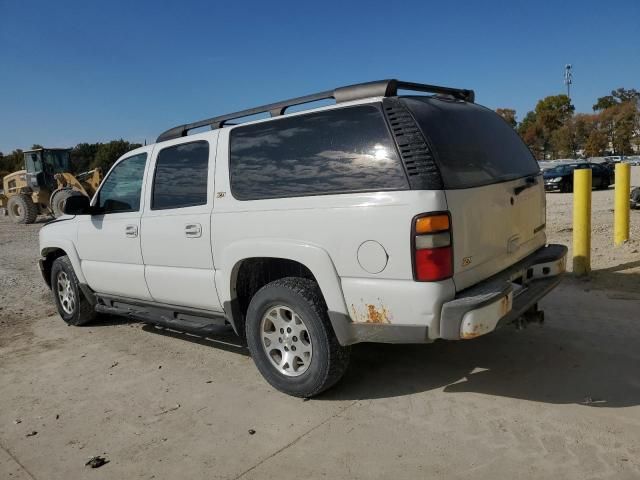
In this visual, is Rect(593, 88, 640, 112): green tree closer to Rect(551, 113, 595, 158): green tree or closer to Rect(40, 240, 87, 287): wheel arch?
Rect(551, 113, 595, 158): green tree

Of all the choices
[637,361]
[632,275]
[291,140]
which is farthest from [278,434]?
[632,275]

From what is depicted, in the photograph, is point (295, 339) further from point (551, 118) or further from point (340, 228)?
point (551, 118)

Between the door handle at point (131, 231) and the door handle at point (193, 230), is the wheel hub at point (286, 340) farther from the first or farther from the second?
the door handle at point (131, 231)

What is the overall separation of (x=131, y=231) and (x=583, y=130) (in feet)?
236

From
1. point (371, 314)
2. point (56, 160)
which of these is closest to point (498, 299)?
point (371, 314)

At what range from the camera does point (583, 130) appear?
66.4m

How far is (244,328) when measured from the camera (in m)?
4.21

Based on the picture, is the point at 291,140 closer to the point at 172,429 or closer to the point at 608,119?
the point at 172,429

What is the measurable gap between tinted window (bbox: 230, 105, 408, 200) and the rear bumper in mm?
778

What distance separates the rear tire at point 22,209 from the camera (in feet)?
67.5

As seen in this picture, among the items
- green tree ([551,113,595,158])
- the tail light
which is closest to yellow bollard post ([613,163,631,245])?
the tail light

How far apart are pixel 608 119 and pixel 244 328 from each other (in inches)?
2893

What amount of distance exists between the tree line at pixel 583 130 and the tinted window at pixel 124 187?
5312cm

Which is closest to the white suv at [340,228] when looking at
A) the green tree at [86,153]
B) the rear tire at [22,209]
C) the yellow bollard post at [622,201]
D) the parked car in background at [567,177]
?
the yellow bollard post at [622,201]
